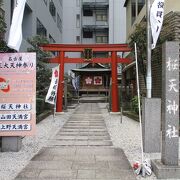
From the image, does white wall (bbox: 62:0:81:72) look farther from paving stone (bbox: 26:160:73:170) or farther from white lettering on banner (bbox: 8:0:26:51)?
paving stone (bbox: 26:160:73:170)

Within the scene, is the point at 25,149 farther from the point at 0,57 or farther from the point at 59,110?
the point at 59,110

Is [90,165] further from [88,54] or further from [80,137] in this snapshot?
[88,54]

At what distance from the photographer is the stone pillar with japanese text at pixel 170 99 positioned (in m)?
7.53

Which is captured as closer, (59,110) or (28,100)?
(28,100)

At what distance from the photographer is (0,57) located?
32.4 feet

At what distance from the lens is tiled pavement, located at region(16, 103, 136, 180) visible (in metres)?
7.49

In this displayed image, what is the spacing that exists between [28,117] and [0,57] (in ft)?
5.84

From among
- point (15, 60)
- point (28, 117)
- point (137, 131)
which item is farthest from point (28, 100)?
point (137, 131)

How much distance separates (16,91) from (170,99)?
435 centimetres

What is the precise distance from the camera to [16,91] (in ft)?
32.7

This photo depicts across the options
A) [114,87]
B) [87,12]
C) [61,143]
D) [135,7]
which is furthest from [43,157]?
[87,12]

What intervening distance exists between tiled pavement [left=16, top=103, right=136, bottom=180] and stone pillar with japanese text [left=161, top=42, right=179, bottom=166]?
3.39 ft

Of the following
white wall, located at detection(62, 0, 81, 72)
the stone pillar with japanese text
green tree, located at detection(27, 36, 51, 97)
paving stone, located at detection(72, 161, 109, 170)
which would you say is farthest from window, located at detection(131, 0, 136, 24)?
white wall, located at detection(62, 0, 81, 72)

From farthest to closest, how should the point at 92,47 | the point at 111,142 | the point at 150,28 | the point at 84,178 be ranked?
1. the point at 92,47
2. the point at 111,142
3. the point at 150,28
4. the point at 84,178
